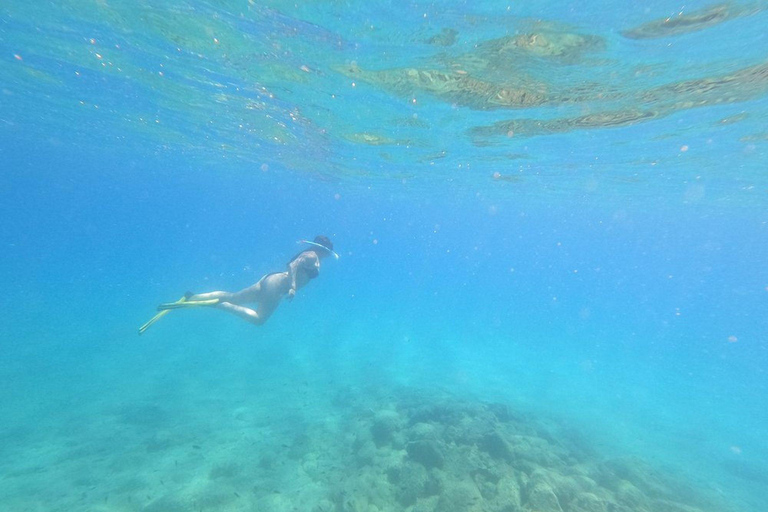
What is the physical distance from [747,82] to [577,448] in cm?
1330

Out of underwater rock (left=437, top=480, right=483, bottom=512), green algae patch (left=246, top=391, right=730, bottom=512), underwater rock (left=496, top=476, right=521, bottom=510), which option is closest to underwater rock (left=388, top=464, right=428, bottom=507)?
green algae patch (left=246, top=391, right=730, bottom=512)

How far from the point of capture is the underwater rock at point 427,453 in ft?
28.8

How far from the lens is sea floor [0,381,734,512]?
25.2 feet

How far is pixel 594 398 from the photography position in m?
22.4

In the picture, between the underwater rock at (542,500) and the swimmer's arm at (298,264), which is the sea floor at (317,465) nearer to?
the underwater rock at (542,500)

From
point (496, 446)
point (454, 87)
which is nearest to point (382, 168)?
point (454, 87)

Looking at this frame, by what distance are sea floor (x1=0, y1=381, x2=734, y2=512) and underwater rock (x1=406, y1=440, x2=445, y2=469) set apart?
26mm

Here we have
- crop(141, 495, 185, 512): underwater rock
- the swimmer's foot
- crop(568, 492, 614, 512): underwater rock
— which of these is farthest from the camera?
the swimmer's foot

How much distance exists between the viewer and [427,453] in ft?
29.5

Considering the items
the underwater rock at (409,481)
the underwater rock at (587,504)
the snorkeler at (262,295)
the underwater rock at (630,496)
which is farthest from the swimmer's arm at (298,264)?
the underwater rock at (630,496)

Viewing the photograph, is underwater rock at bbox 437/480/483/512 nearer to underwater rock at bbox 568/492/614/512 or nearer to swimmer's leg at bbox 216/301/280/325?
underwater rock at bbox 568/492/614/512

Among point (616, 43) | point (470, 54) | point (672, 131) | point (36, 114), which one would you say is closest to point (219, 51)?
point (470, 54)

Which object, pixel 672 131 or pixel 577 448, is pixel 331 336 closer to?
pixel 577 448

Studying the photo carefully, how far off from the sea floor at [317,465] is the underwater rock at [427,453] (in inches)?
1.0
